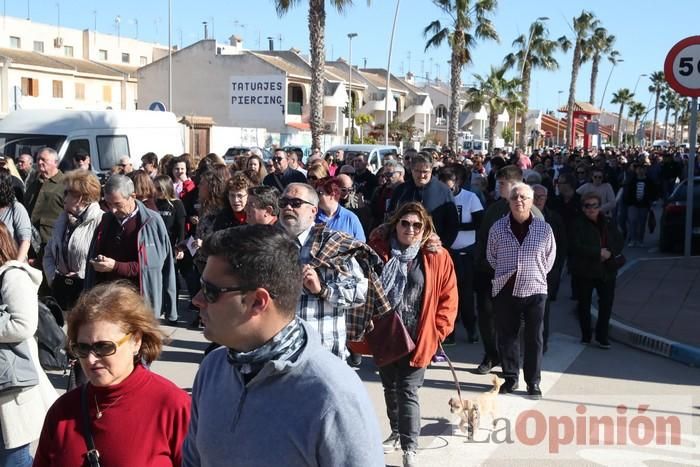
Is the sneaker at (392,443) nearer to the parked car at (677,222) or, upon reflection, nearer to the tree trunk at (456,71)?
the parked car at (677,222)

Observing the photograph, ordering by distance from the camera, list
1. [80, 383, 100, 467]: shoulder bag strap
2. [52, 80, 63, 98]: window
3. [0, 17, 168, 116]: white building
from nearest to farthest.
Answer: [80, 383, 100, 467]: shoulder bag strap
[0, 17, 168, 116]: white building
[52, 80, 63, 98]: window

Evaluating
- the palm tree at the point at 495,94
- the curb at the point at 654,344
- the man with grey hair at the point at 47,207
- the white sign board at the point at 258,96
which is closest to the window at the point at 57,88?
the white sign board at the point at 258,96

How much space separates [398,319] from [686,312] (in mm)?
6007

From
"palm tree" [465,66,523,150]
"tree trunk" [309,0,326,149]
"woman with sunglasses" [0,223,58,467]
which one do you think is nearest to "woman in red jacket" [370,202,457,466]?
"woman with sunglasses" [0,223,58,467]

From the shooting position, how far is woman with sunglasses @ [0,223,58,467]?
370cm

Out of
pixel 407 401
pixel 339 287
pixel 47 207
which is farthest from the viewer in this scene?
pixel 47 207

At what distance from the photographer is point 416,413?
516cm

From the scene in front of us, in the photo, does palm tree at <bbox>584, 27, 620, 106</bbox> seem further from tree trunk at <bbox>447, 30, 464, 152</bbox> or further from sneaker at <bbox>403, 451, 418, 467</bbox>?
sneaker at <bbox>403, 451, 418, 467</bbox>

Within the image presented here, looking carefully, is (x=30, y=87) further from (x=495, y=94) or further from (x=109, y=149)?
(x=109, y=149)

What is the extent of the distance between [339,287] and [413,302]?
1177 millimetres

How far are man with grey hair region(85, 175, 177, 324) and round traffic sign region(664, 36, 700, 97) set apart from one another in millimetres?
7436

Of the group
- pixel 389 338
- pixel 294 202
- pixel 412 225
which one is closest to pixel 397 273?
pixel 412 225

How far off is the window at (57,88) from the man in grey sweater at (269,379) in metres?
51.4

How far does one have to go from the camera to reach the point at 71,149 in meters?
15.3
